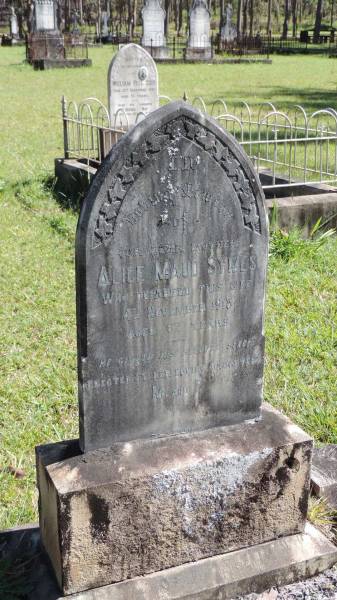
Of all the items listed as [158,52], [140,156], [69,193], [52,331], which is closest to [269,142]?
[69,193]

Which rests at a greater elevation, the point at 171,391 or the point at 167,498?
the point at 171,391

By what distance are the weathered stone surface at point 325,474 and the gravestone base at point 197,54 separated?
2838 cm

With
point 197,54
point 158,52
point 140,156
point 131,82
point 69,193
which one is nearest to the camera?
point 140,156

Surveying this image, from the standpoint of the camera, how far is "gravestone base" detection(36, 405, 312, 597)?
2.46 metres

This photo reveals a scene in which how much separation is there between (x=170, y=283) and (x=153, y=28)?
29041 millimetres

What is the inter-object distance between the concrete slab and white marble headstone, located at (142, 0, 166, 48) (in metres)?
28.6

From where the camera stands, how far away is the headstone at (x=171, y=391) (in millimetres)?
2385

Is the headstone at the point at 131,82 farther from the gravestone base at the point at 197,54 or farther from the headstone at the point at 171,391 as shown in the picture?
the gravestone base at the point at 197,54

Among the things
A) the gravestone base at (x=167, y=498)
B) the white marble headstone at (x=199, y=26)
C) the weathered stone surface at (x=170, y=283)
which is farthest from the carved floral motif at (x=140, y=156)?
the white marble headstone at (x=199, y=26)

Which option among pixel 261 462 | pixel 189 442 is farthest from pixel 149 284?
pixel 261 462

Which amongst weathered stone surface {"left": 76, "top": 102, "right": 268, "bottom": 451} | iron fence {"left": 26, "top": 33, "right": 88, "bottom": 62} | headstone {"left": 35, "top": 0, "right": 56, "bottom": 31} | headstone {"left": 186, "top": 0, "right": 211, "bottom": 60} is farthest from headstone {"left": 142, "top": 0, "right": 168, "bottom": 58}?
weathered stone surface {"left": 76, "top": 102, "right": 268, "bottom": 451}

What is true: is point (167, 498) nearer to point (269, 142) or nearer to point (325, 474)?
point (325, 474)

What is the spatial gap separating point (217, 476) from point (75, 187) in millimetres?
6476

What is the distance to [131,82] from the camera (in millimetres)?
9969
